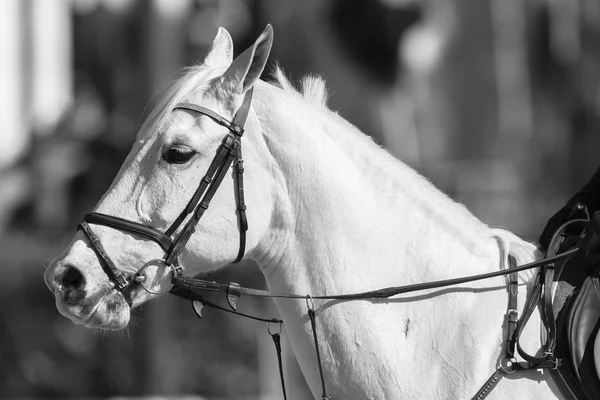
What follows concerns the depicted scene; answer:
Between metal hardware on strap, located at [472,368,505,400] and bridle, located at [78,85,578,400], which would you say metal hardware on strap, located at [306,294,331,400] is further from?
metal hardware on strap, located at [472,368,505,400]

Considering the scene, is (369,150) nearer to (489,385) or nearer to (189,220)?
(189,220)

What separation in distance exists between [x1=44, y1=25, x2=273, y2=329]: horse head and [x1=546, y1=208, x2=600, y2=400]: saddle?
1.33 m

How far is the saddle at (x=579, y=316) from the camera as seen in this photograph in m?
3.43

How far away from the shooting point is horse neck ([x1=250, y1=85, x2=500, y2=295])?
376 centimetres

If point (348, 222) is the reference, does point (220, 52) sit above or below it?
above

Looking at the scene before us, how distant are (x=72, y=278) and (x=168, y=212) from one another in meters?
0.50

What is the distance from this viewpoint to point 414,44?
55.6 feet

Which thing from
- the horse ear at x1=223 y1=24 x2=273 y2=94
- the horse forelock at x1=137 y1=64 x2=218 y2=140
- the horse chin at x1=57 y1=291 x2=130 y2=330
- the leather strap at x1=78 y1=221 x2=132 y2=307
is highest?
the horse ear at x1=223 y1=24 x2=273 y2=94

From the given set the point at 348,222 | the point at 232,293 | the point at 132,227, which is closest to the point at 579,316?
the point at 348,222

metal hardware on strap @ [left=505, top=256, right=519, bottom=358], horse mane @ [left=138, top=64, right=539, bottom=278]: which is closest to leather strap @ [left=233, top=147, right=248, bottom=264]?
horse mane @ [left=138, top=64, right=539, bottom=278]

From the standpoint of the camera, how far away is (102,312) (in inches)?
143

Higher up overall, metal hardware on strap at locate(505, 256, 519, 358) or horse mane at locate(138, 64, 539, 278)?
horse mane at locate(138, 64, 539, 278)

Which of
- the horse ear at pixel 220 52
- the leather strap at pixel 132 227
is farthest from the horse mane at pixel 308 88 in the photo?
the leather strap at pixel 132 227

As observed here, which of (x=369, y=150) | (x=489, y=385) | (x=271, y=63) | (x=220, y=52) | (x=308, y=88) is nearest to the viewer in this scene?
(x=489, y=385)
